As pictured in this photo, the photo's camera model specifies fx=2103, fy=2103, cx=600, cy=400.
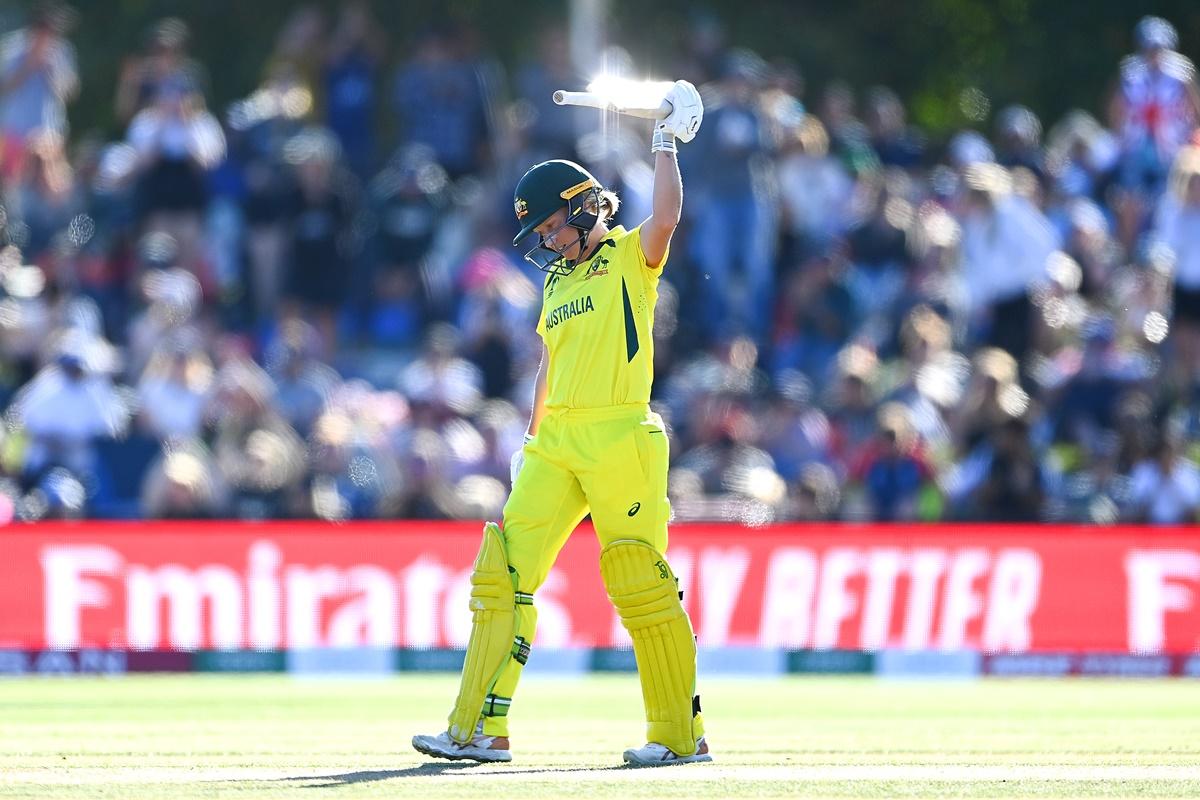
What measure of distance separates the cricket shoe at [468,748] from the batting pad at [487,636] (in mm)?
29

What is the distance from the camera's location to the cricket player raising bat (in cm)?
770

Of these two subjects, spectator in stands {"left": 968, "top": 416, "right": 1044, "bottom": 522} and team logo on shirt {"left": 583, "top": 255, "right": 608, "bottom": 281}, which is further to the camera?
spectator in stands {"left": 968, "top": 416, "right": 1044, "bottom": 522}

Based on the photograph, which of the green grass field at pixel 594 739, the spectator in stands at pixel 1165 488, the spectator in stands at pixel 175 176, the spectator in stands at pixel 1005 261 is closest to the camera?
the green grass field at pixel 594 739

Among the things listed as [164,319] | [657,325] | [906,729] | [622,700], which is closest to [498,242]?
[657,325]

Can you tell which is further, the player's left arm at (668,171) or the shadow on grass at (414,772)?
the player's left arm at (668,171)

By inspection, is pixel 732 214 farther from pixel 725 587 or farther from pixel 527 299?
pixel 725 587

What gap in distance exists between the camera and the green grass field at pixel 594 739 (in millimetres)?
7047

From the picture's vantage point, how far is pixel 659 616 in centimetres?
777

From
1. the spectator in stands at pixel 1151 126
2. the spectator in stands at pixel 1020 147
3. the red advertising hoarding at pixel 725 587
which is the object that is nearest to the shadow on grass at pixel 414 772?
the red advertising hoarding at pixel 725 587

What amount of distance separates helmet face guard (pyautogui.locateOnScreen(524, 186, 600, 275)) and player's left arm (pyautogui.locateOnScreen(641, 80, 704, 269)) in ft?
0.72

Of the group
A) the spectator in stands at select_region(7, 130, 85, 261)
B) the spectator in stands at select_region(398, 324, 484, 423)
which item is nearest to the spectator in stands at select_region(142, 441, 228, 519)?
the spectator in stands at select_region(398, 324, 484, 423)

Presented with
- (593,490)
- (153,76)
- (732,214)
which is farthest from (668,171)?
(153,76)

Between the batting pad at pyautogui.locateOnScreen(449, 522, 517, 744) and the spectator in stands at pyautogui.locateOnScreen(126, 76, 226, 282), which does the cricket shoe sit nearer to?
the batting pad at pyautogui.locateOnScreen(449, 522, 517, 744)

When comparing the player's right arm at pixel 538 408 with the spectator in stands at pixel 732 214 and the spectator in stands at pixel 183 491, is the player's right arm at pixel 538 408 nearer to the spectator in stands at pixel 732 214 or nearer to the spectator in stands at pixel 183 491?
the spectator in stands at pixel 183 491
